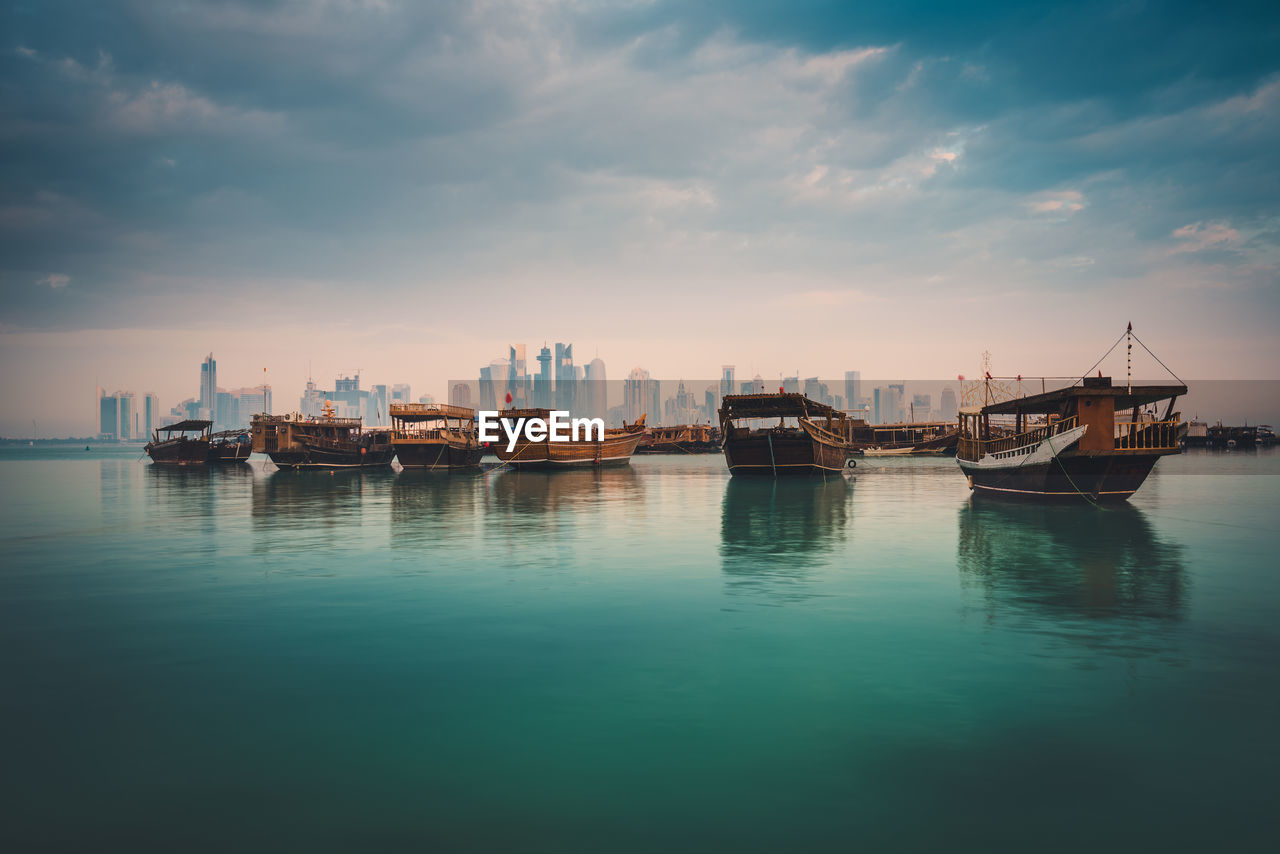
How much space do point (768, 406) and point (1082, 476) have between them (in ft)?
67.6

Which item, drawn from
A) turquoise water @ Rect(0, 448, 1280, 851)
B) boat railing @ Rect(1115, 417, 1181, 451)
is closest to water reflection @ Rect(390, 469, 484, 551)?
turquoise water @ Rect(0, 448, 1280, 851)

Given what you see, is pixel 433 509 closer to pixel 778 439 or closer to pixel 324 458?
pixel 778 439

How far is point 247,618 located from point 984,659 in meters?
13.4

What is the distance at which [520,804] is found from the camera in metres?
6.95

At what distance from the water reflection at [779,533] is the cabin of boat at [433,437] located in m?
32.2

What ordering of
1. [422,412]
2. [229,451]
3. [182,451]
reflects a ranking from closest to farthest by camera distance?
[422,412] < [182,451] < [229,451]

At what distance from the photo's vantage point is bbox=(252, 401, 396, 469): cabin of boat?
3017 inches

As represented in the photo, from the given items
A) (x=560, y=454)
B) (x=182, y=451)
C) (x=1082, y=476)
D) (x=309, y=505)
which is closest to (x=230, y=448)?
(x=182, y=451)

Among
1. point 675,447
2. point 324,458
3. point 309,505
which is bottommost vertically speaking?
point 309,505

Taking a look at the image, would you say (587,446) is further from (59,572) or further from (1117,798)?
(1117,798)

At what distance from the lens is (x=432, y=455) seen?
240 ft

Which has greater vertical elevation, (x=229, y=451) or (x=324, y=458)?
(x=229, y=451)

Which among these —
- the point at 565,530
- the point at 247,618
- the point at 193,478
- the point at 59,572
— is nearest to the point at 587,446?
the point at 193,478

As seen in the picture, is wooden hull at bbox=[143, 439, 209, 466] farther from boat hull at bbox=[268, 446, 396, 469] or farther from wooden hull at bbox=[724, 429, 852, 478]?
wooden hull at bbox=[724, 429, 852, 478]
